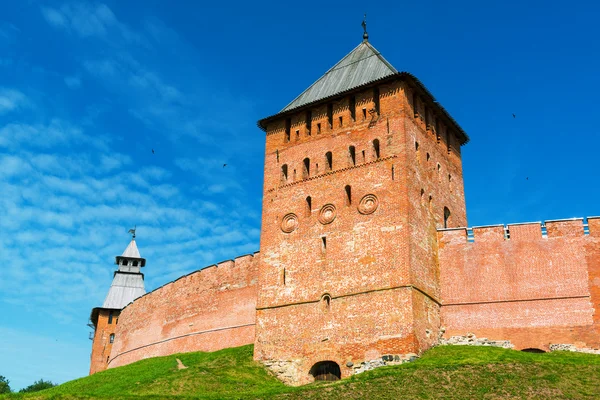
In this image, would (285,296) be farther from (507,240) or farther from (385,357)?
(507,240)

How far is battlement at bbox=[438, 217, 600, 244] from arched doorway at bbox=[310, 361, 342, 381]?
6.76 m

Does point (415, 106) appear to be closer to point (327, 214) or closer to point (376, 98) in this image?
point (376, 98)

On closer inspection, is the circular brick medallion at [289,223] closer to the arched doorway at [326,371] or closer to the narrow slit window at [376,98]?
the narrow slit window at [376,98]

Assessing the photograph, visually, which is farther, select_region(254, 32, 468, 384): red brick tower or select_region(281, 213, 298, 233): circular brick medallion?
select_region(281, 213, 298, 233): circular brick medallion

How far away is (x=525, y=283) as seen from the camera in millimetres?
25328

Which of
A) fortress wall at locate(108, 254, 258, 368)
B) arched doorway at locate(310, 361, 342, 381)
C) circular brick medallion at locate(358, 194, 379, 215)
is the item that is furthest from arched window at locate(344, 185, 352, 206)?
fortress wall at locate(108, 254, 258, 368)

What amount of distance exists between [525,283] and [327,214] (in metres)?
7.93

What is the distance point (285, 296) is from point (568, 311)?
1042 centimetres

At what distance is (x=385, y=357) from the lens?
2341cm

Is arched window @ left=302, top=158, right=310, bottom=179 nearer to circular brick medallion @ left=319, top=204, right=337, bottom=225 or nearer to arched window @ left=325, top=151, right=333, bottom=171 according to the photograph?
arched window @ left=325, top=151, right=333, bottom=171

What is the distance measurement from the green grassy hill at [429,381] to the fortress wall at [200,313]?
19.1 feet

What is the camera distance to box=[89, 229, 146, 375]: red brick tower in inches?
1780

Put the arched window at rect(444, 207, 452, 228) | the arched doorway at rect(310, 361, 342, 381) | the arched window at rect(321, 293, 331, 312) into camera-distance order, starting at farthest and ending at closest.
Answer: the arched window at rect(444, 207, 452, 228), the arched window at rect(321, 293, 331, 312), the arched doorway at rect(310, 361, 342, 381)

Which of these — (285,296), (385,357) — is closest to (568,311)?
(385,357)
